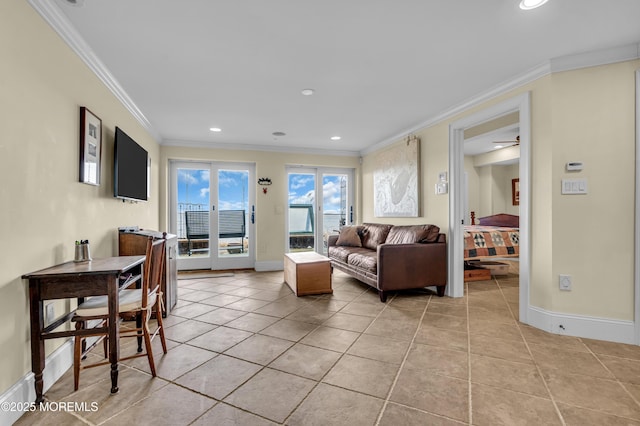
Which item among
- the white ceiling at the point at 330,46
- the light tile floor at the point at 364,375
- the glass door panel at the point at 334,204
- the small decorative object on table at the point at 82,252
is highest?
the white ceiling at the point at 330,46

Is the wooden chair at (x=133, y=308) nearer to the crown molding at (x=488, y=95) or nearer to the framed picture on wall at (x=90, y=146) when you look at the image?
the framed picture on wall at (x=90, y=146)

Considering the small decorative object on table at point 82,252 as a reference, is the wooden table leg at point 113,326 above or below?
below

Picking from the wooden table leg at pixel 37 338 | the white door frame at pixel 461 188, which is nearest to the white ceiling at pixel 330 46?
the white door frame at pixel 461 188

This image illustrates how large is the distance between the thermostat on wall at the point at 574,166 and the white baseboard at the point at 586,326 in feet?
4.00

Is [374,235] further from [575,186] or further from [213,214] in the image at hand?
[213,214]

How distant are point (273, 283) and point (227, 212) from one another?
1.85m

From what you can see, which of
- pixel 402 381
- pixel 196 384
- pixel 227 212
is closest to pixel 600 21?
pixel 402 381

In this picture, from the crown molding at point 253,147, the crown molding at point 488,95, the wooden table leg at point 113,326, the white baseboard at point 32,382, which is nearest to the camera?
the white baseboard at point 32,382

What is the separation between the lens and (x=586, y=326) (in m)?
2.48

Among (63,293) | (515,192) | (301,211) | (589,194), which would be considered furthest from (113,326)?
(515,192)

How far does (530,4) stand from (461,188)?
2160 millimetres

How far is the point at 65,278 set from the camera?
1.69 meters

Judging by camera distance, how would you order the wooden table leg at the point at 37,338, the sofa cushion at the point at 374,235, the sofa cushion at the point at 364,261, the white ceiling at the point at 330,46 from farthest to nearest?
the sofa cushion at the point at 374,235, the sofa cushion at the point at 364,261, the white ceiling at the point at 330,46, the wooden table leg at the point at 37,338

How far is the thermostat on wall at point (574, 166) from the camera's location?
98.3 inches
